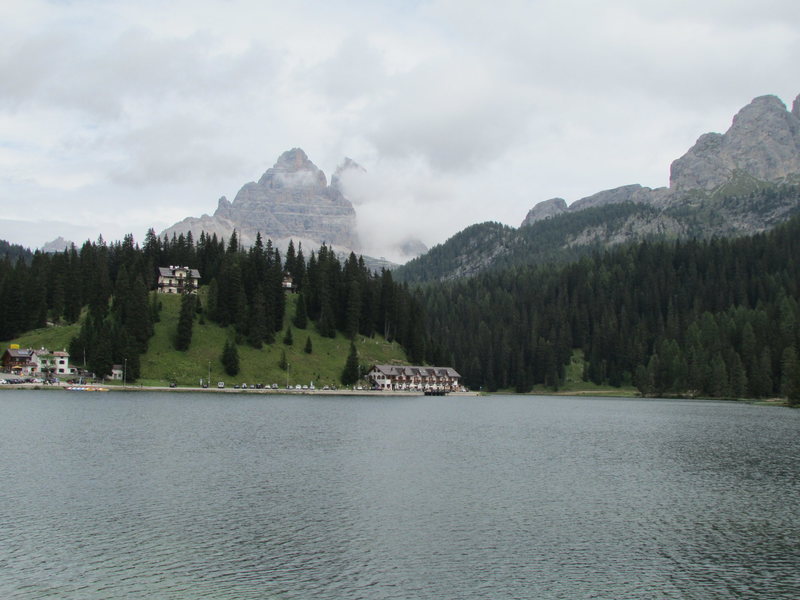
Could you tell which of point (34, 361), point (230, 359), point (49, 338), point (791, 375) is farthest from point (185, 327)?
point (791, 375)

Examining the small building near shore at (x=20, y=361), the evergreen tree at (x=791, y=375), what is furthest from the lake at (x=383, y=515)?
the small building near shore at (x=20, y=361)

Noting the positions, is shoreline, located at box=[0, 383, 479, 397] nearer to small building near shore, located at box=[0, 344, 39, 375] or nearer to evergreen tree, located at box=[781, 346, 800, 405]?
small building near shore, located at box=[0, 344, 39, 375]

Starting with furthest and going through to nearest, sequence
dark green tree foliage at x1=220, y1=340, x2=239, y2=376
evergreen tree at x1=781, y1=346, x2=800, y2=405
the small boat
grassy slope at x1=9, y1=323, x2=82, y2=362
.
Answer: dark green tree foliage at x1=220, y1=340, x2=239, y2=376 → grassy slope at x1=9, y1=323, x2=82, y2=362 → evergreen tree at x1=781, y1=346, x2=800, y2=405 → the small boat

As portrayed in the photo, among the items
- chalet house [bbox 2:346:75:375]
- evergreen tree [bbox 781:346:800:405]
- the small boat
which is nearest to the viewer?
the small boat

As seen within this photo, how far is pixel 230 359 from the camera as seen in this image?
192 metres

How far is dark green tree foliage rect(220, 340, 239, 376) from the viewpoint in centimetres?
19162

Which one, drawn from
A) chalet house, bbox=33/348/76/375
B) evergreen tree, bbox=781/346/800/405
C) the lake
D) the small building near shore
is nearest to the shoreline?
chalet house, bbox=33/348/76/375

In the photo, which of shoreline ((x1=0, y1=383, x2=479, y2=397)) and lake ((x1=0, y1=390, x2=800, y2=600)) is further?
shoreline ((x1=0, y1=383, x2=479, y2=397))

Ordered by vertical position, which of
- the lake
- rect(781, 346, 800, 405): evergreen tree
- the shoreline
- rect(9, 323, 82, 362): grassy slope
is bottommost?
the lake

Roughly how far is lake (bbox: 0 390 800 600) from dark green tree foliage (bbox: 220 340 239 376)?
93.9 meters

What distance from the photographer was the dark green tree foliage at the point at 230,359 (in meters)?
192

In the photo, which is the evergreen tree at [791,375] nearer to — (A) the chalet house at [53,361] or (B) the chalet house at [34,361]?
(A) the chalet house at [53,361]

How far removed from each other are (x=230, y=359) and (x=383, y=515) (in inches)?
5874

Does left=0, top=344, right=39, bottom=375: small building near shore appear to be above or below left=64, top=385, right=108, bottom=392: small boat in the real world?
above
